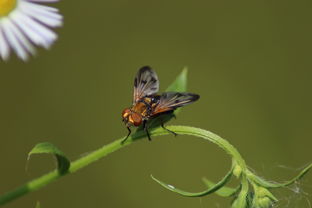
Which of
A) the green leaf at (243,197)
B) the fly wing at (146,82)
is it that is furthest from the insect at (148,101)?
the green leaf at (243,197)

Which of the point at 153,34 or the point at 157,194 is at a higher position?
the point at 153,34

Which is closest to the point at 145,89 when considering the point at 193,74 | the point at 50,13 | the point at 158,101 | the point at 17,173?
the point at 158,101

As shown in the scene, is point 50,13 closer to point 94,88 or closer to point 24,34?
point 24,34

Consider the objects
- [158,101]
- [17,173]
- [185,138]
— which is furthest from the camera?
[185,138]

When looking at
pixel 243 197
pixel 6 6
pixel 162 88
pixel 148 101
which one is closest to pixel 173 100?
pixel 148 101

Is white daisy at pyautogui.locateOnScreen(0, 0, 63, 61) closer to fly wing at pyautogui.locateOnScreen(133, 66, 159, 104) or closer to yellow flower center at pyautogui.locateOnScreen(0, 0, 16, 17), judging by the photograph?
yellow flower center at pyautogui.locateOnScreen(0, 0, 16, 17)
